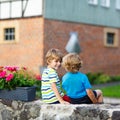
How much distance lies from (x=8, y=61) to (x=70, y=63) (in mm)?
23457

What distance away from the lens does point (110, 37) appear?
33.9m

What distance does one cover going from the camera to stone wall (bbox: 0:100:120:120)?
6.33 meters

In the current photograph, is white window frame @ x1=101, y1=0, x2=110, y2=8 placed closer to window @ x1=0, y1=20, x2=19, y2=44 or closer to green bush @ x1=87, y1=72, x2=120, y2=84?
green bush @ x1=87, y1=72, x2=120, y2=84

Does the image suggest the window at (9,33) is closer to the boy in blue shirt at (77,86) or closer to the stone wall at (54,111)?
the stone wall at (54,111)

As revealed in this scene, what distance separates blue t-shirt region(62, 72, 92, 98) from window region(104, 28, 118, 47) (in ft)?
86.6

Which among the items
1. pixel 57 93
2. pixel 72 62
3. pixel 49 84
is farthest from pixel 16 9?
pixel 72 62

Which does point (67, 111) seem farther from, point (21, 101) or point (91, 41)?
point (91, 41)

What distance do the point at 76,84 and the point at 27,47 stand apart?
22.2 metres

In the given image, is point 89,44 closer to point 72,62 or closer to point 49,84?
point 49,84

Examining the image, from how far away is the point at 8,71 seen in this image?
7688mm

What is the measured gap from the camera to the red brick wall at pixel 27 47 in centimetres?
2841

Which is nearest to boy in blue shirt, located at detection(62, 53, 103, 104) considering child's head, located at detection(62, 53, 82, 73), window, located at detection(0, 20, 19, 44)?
child's head, located at detection(62, 53, 82, 73)

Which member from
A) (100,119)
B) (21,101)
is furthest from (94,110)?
(21,101)

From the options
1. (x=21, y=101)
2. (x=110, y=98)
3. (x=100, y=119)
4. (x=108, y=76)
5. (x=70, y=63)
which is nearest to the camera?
(x=100, y=119)
